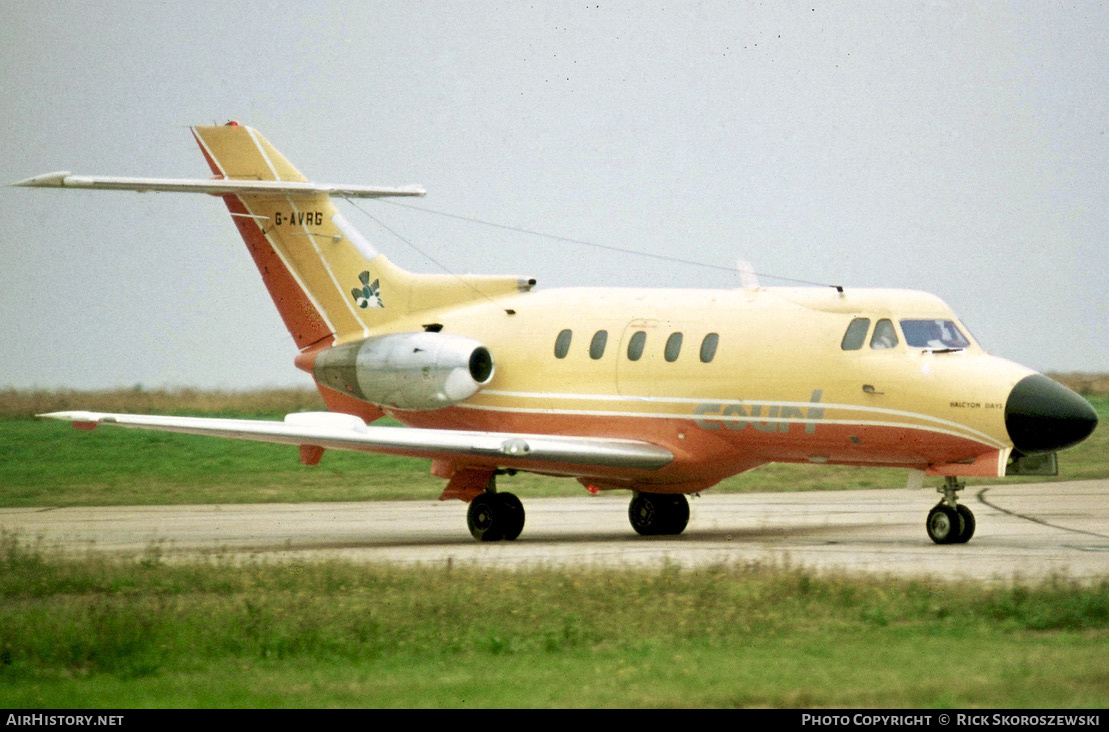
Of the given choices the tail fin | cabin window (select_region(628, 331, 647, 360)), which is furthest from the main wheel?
the tail fin

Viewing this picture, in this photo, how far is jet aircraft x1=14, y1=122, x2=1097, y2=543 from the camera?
Result: 18.4 m

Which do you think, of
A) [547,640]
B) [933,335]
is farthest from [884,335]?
[547,640]

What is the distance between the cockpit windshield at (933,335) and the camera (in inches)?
740

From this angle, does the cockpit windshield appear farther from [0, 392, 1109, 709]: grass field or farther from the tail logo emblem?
the tail logo emblem

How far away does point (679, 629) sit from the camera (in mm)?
12195

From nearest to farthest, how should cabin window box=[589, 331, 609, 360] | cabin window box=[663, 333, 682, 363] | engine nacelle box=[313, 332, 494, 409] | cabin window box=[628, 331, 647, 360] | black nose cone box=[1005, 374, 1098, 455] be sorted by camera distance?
black nose cone box=[1005, 374, 1098, 455] < cabin window box=[663, 333, 682, 363] < cabin window box=[628, 331, 647, 360] < cabin window box=[589, 331, 609, 360] < engine nacelle box=[313, 332, 494, 409]

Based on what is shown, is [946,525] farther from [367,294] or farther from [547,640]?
[367,294]

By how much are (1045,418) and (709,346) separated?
4.62 m

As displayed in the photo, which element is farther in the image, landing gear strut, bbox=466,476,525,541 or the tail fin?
the tail fin

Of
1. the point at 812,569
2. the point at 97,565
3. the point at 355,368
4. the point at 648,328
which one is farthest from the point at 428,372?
the point at 812,569

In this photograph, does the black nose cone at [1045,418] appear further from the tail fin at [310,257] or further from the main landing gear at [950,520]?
the tail fin at [310,257]

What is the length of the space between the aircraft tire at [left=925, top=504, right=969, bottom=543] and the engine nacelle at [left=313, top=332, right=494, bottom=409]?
7.07 m

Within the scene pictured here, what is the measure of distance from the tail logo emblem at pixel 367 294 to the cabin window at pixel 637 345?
4.84 meters
